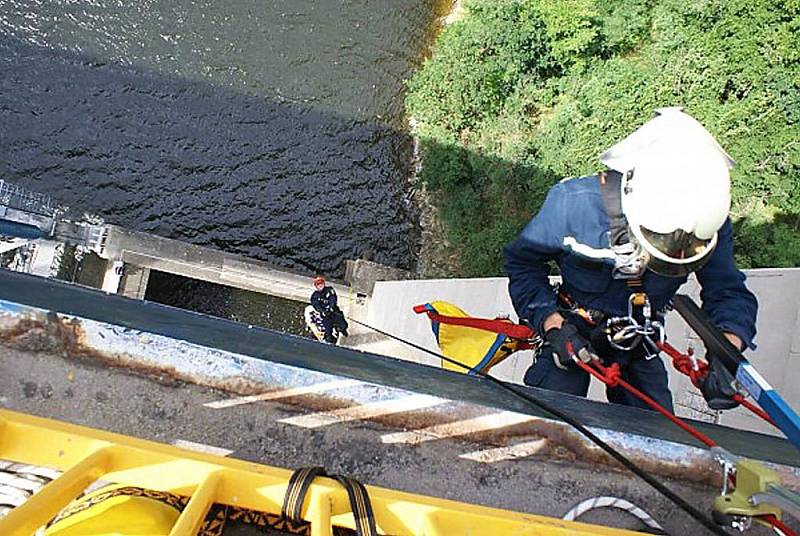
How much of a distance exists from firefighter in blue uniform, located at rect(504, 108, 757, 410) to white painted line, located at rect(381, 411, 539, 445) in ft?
2.41

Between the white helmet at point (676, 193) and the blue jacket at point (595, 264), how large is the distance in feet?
0.66

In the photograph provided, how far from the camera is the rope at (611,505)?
203cm

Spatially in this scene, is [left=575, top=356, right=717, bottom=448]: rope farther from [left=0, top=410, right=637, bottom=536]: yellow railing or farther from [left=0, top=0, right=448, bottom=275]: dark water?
[left=0, top=0, right=448, bottom=275]: dark water

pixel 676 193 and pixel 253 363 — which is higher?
pixel 676 193

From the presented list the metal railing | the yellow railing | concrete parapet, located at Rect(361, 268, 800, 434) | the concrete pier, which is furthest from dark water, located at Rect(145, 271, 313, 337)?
the yellow railing

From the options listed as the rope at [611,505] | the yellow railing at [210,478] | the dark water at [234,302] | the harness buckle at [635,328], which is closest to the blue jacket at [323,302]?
the dark water at [234,302]

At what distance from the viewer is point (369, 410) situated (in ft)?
6.84

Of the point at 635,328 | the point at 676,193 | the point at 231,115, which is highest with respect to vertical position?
the point at 231,115

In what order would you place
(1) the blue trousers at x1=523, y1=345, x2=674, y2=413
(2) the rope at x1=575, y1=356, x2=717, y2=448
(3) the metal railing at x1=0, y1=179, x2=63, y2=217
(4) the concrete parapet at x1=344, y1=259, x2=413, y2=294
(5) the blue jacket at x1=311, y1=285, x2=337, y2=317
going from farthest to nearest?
(4) the concrete parapet at x1=344, y1=259, x2=413, y2=294 < (3) the metal railing at x1=0, y1=179, x2=63, y2=217 < (5) the blue jacket at x1=311, y1=285, x2=337, y2=317 < (1) the blue trousers at x1=523, y1=345, x2=674, y2=413 < (2) the rope at x1=575, y1=356, x2=717, y2=448

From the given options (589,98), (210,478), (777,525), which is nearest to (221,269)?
(589,98)

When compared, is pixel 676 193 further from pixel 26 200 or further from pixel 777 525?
pixel 26 200

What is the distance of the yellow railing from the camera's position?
1502 millimetres

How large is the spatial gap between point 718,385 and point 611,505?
24.6 inches

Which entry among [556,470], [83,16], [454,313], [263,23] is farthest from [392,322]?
[83,16]
